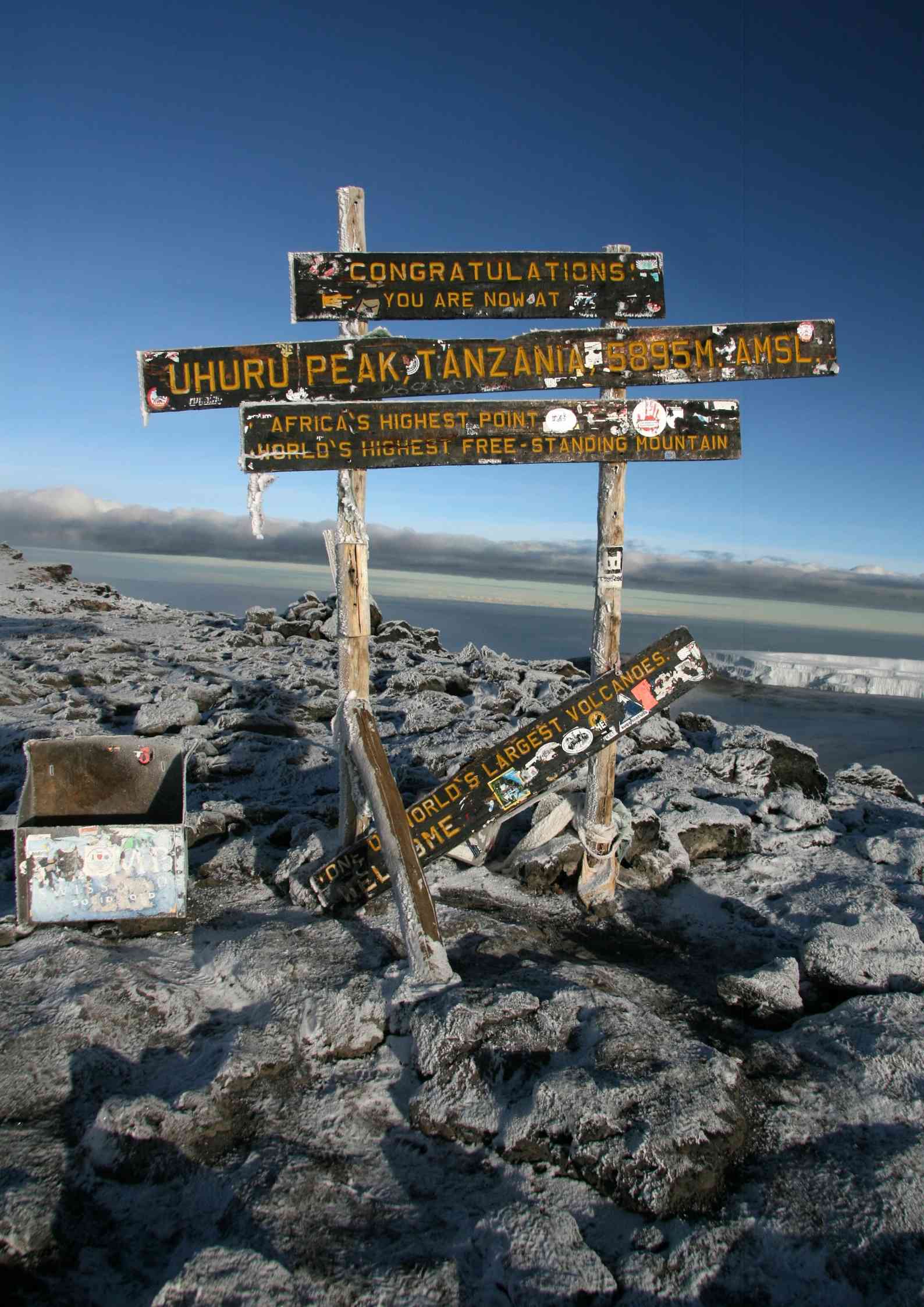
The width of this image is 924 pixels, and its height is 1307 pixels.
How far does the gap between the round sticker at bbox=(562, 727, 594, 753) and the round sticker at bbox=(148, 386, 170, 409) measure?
3.48 m

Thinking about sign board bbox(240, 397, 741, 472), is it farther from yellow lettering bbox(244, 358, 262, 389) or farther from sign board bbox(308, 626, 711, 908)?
sign board bbox(308, 626, 711, 908)

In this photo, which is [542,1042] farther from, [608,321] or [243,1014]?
[608,321]

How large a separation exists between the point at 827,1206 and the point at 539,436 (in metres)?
4.31

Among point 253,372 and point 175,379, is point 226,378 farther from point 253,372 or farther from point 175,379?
point 175,379

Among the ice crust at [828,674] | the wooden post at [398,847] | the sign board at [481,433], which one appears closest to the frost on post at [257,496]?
the sign board at [481,433]

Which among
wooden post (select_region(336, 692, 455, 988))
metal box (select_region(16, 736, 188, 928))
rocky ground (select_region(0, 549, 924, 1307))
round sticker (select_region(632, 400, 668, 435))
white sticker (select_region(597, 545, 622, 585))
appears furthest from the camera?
white sticker (select_region(597, 545, 622, 585))

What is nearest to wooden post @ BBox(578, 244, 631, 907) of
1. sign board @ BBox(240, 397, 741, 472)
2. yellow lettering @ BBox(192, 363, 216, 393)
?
sign board @ BBox(240, 397, 741, 472)

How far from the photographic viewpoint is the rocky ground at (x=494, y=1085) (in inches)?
103

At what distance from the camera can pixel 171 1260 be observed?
264cm

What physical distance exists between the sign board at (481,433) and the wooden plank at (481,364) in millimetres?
124

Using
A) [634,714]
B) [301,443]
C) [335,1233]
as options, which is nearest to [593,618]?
[634,714]

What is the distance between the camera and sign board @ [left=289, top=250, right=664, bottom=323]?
5188mm

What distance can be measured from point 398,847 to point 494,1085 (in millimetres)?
1483

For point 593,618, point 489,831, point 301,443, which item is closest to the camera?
point 301,443
